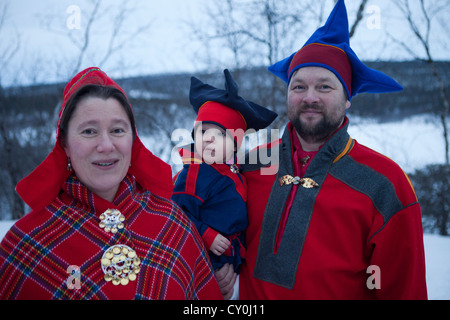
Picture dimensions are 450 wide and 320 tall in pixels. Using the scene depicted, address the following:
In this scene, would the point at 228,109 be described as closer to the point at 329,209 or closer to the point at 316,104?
the point at 316,104

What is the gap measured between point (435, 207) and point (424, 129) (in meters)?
2.09

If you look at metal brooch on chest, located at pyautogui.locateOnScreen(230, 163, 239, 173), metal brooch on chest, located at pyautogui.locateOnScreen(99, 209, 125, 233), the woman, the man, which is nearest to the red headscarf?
the woman

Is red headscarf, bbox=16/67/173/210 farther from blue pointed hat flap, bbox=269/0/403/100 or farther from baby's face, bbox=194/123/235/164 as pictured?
blue pointed hat flap, bbox=269/0/403/100

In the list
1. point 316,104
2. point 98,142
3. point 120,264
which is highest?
point 316,104

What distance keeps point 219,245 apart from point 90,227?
82cm

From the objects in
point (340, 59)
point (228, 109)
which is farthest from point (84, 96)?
point (340, 59)

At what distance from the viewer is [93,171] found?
1589 millimetres

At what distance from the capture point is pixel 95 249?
1.55 meters

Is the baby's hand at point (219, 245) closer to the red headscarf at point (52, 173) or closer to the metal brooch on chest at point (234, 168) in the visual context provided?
the metal brooch on chest at point (234, 168)

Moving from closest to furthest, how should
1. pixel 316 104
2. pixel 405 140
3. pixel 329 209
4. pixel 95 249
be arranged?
1. pixel 95 249
2. pixel 329 209
3. pixel 316 104
4. pixel 405 140

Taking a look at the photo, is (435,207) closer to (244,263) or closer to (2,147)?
(244,263)

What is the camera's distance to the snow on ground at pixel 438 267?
3446 millimetres
